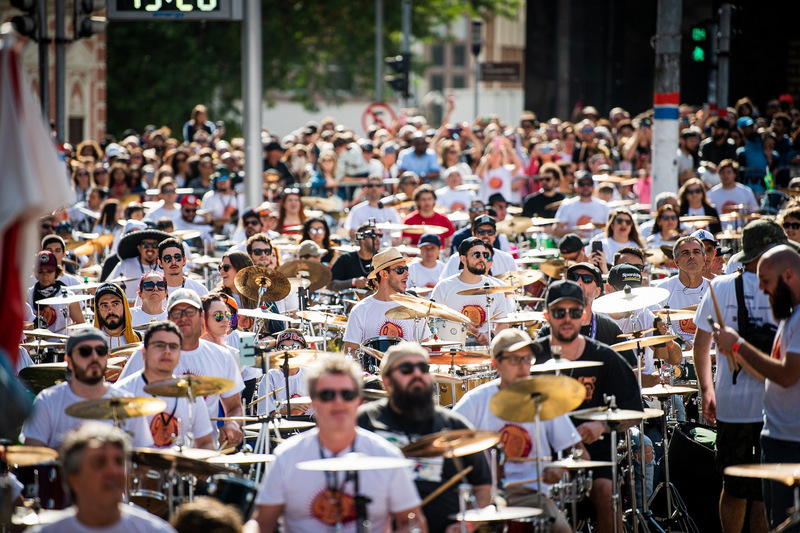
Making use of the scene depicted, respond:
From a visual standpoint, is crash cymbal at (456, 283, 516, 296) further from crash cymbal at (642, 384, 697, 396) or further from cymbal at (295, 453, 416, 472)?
cymbal at (295, 453, 416, 472)

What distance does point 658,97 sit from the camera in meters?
16.4

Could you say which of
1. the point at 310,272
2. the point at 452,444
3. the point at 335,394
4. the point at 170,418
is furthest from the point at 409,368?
the point at 310,272

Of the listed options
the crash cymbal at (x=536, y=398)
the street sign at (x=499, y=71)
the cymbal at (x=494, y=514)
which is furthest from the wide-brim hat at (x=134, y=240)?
the street sign at (x=499, y=71)

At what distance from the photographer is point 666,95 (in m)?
16.4

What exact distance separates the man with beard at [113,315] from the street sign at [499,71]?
21.0 meters

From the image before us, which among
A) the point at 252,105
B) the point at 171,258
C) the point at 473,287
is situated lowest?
the point at 473,287

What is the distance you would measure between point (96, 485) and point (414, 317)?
17.4 feet

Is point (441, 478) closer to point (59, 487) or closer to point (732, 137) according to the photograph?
point (59, 487)

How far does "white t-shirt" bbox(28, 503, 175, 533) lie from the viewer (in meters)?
5.34

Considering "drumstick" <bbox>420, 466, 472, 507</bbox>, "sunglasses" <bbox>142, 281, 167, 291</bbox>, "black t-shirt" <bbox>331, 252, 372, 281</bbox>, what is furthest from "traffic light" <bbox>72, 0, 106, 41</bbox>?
"drumstick" <bbox>420, 466, 472, 507</bbox>

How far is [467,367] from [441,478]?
11.8 feet

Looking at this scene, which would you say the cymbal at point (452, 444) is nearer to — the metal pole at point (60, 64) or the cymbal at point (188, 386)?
the cymbal at point (188, 386)

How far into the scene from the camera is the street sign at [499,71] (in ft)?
101

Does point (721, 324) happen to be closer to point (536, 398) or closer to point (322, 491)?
point (536, 398)
